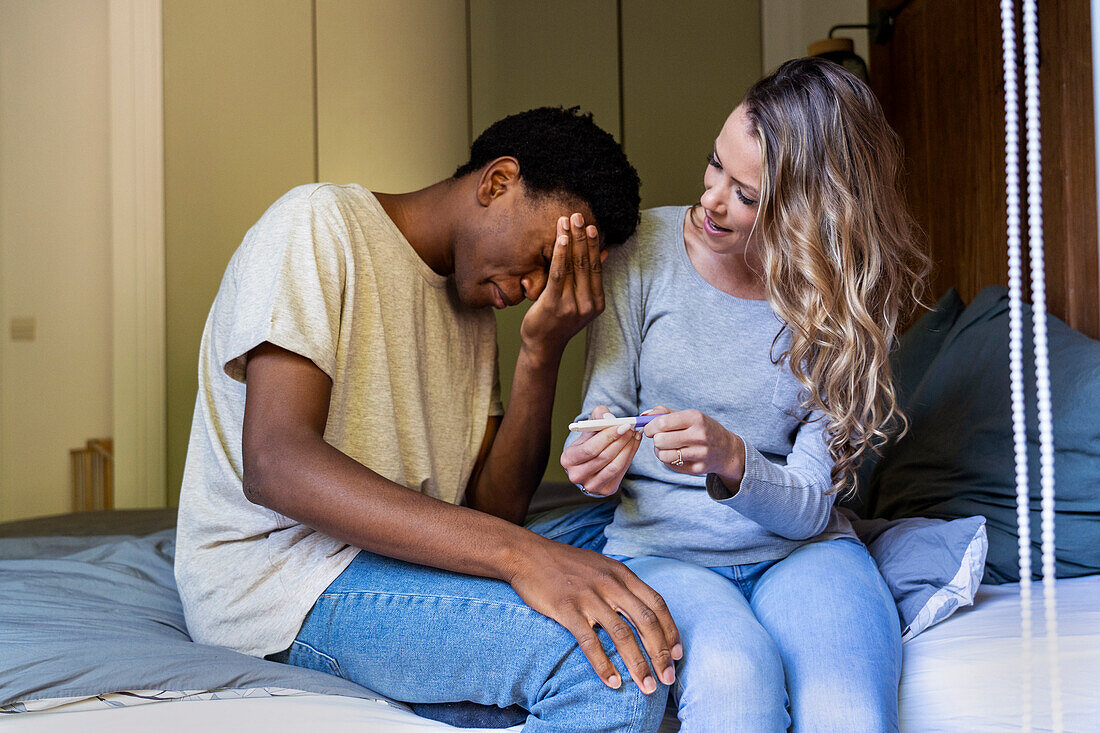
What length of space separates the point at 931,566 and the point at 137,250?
294 cm

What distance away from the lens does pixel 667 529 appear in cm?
113

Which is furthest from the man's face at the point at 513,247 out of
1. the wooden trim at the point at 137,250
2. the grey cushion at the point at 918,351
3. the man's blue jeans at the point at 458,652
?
the wooden trim at the point at 137,250

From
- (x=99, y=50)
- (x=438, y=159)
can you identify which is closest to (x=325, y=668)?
(x=438, y=159)

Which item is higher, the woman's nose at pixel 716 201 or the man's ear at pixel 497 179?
the man's ear at pixel 497 179

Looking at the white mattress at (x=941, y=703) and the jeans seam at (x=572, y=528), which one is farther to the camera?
the jeans seam at (x=572, y=528)

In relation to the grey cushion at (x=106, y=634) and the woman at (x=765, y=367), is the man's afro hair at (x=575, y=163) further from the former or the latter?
the grey cushion at (x=106, y=634)

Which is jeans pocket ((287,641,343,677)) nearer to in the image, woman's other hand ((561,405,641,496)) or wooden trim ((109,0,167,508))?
woman's other hand ((561,405,641,496))

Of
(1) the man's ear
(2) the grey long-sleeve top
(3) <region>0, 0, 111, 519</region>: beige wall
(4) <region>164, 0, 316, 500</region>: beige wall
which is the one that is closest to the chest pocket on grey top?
(2) the grey long-sleeve top

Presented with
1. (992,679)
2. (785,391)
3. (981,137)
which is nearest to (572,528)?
(785,391)

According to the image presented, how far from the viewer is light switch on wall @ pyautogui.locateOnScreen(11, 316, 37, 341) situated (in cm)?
329

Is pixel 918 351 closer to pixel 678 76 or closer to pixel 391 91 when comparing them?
pixel 678 76

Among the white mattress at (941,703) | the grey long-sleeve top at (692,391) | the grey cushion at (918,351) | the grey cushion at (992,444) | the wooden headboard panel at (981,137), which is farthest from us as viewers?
the grey cushion at (918,351)

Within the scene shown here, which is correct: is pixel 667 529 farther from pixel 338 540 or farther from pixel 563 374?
pixel 563 374

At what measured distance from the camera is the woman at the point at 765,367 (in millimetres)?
985
